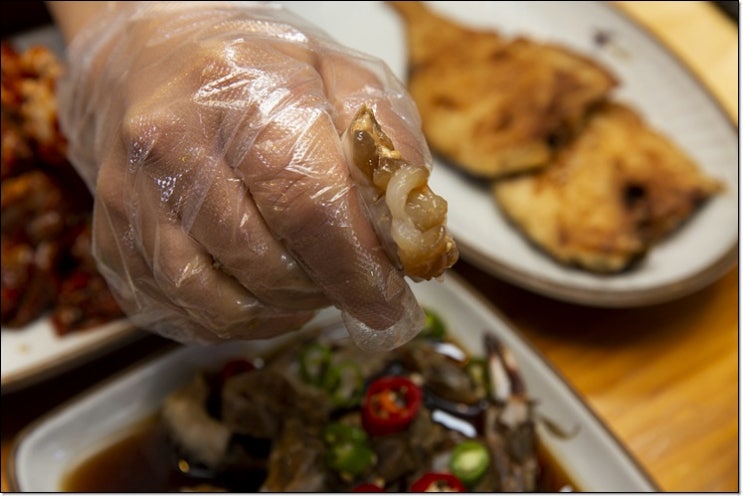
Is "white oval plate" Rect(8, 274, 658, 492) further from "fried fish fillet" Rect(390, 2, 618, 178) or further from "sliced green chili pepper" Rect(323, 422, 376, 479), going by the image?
"fried fish fillet" Rect(390, 2, 618, 178)

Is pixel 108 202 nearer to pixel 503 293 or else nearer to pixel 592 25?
pixel 503 293

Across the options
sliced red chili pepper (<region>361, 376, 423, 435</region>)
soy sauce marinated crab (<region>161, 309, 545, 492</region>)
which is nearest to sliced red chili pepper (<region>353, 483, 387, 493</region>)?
soy sauce marinated crab (<region>161, 309, 545, 492</region>)

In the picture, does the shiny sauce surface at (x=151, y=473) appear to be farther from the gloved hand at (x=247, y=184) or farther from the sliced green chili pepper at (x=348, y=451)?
the gloved hand at (x=247, y=184)

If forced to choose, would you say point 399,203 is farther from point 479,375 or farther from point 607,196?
point 607,196

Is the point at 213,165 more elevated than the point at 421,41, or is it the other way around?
the point at 213,165

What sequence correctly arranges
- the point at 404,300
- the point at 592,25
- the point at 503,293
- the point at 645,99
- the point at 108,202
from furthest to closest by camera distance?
the point at 592,25, the point at 645,99, the point at 503,293, the point at 108,202, the point at 404,300

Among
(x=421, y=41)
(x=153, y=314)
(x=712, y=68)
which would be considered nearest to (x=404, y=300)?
(x=153, y=314)

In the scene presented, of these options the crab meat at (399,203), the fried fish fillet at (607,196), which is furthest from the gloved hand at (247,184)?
the fried fish fillet at (607,196)
